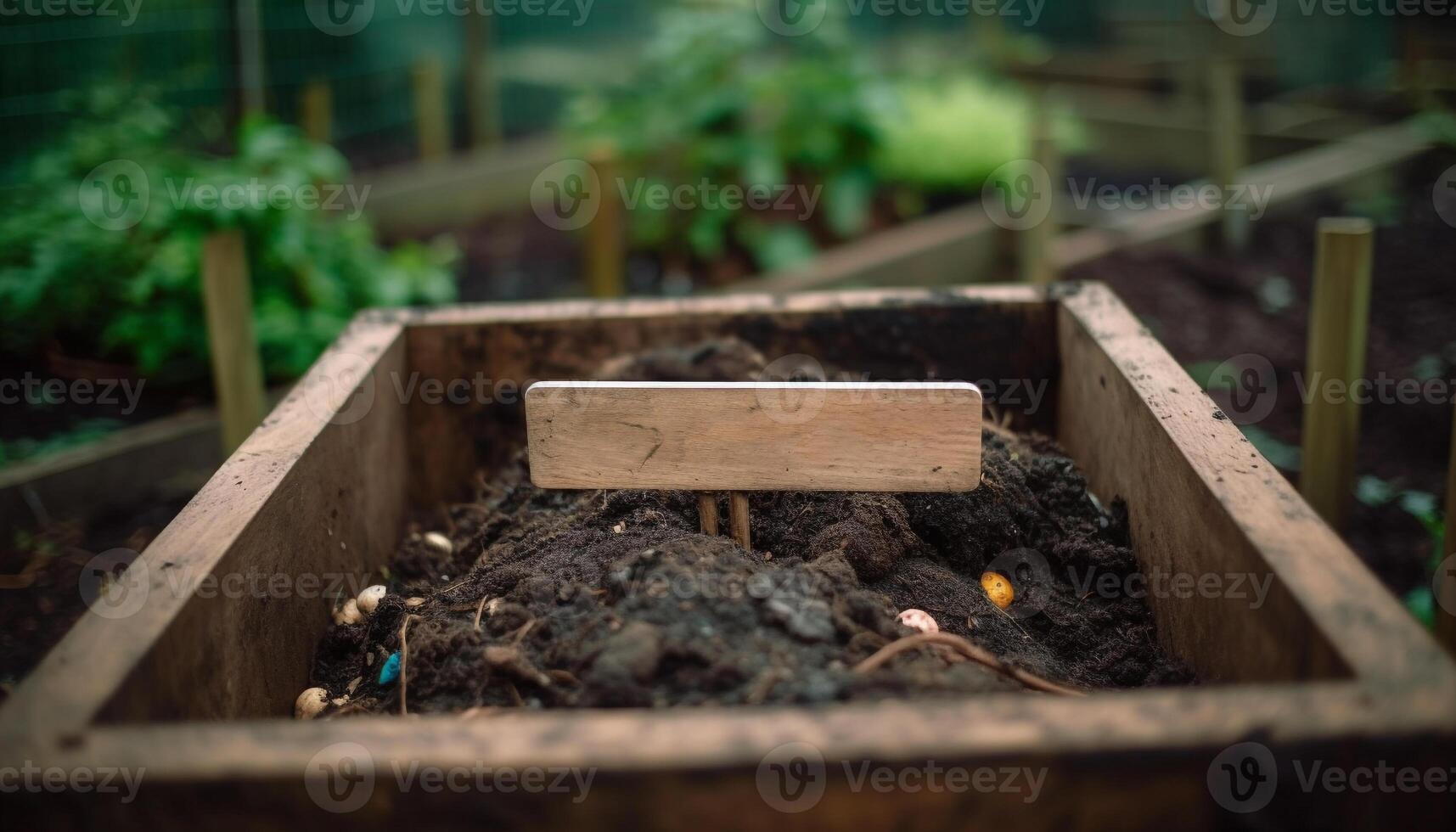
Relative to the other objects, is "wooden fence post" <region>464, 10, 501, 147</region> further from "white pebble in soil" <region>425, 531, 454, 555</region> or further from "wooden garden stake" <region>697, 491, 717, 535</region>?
"wooden garden stake" <region>697, 491, 717, 535</region>

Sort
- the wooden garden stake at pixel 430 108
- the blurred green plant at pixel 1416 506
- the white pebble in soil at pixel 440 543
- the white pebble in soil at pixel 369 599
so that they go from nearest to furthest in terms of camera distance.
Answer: the white pebble in soil at pixel 369 599, the white pebble in soil at pixel 440 543, the blurred green plant at pixel 1416 506, the wooden garden stake at pixel 430 108

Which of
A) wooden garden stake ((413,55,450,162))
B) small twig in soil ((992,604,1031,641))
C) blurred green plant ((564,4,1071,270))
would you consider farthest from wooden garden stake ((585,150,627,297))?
small twig in soil ((992,604,1031,641))

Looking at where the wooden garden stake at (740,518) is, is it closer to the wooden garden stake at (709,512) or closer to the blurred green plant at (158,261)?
the wooden garden stake at (709,512)

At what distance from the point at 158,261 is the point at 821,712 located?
11.3ft

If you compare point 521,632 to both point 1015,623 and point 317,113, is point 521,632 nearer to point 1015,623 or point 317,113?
point 1015,623

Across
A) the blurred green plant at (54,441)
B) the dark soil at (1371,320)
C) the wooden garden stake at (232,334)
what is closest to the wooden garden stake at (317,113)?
the blurred green plant at (54,441)

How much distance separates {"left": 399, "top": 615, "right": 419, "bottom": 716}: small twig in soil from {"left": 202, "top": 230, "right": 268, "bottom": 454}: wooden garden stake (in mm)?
1829

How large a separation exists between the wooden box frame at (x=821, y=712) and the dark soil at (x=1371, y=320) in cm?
190

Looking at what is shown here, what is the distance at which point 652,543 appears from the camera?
183cm

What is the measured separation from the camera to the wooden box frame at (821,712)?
3.79 feet

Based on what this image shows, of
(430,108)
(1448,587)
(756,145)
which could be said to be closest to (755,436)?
(1448,587)

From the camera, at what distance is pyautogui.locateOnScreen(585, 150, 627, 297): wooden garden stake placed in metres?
4.93

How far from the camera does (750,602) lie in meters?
1.58

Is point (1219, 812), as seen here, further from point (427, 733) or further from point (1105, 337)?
point (1105, 337)
